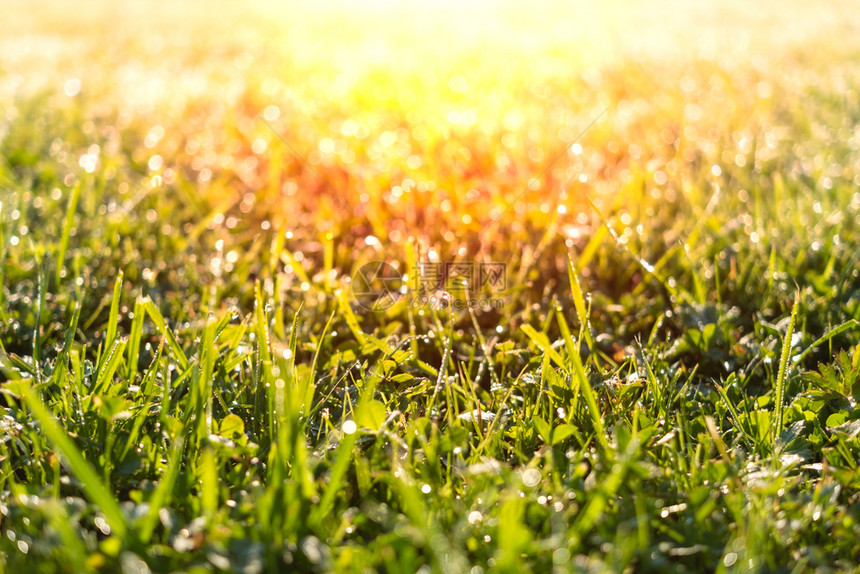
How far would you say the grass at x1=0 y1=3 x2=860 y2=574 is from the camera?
3.70 ft

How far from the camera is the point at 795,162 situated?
9.71 feet

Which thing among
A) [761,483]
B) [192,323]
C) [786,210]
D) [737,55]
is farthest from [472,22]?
[761,483]

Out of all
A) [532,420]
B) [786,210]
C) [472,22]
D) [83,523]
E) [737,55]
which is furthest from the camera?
[472,22]

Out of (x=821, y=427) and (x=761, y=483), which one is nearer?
(x=761, y=483)

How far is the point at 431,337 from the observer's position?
1.77 meters

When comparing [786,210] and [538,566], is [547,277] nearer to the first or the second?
[786,210]

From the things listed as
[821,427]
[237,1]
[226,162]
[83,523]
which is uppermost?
[237,1]

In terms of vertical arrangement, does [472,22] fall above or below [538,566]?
above

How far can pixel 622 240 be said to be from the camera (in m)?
1.98

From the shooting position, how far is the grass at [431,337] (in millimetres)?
1127

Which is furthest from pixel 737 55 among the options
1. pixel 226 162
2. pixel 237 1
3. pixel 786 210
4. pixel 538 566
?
pixel 237 1

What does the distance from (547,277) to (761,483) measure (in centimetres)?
105

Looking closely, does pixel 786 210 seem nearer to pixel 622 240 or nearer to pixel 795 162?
pixel 795 162

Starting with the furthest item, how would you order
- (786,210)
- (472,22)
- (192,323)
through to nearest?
(472,22) → (786,210) → (192,323)
